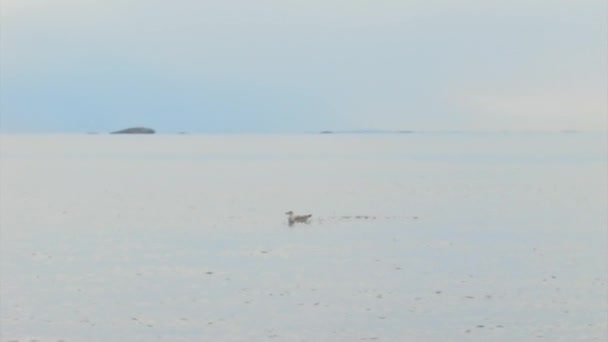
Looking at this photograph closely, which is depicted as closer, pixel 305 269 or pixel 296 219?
pixel 305 269

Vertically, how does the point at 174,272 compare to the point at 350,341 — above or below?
above

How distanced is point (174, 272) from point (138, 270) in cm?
137

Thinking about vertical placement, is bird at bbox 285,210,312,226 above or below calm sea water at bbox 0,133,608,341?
above

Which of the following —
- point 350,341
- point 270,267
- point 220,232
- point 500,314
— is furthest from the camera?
point 220,232

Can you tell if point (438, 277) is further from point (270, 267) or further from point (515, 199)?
point (515, 199)

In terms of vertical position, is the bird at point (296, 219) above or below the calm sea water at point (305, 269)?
above

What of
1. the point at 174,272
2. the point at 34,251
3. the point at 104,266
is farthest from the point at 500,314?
the point at 34,251

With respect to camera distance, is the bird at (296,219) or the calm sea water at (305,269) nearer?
the calm sea water at (305,269)

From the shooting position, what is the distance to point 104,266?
34.0 metres

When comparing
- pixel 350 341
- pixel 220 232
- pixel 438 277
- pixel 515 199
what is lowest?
pixel 350 341

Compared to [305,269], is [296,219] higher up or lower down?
higher up

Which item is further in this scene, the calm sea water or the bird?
the bird

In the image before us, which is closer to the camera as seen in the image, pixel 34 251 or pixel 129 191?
pixel 34 251

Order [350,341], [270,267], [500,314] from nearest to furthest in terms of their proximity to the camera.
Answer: [350,341] → [500,314] → [270,267]
